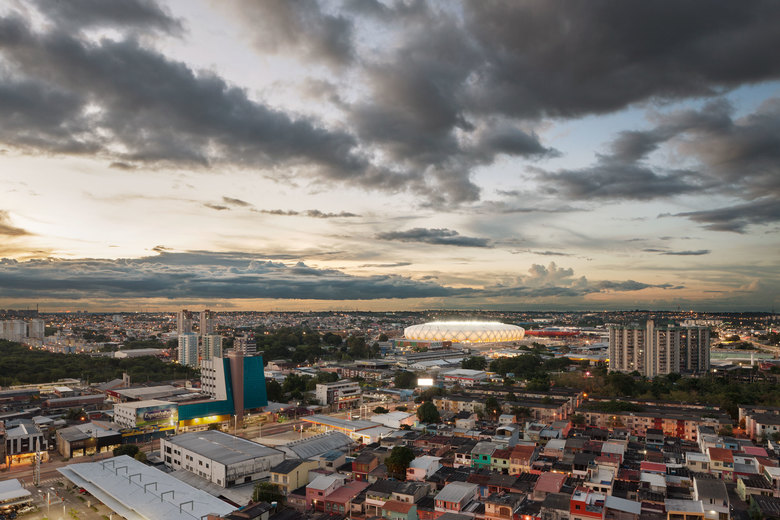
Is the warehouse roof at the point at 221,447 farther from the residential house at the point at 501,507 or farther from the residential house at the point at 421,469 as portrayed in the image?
the residential house at the point at 501,507

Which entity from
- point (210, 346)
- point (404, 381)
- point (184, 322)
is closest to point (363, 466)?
point (404, 381)

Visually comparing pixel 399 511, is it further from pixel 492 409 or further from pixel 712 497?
pixel 492 409

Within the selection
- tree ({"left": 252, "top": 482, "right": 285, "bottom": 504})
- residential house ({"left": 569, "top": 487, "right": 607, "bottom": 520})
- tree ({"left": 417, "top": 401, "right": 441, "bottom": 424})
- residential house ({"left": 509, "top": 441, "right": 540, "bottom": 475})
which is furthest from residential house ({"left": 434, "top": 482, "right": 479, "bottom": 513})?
tree ({"left": 417, "top": 401, "right": 441, "bottom": 424})

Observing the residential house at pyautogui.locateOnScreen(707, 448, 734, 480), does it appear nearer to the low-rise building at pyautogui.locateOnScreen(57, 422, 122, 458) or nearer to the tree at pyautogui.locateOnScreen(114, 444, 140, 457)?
the tree at pyautogui.locateOnScreen(114, 444, 140, 457)

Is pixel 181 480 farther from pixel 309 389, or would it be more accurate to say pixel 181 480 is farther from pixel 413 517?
pixel 309 389

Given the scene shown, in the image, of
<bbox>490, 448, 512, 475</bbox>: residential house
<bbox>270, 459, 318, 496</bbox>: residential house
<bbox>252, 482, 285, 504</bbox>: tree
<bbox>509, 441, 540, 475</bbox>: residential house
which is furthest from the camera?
<bbox>490, 448, 512, 475</bbox>: residential house

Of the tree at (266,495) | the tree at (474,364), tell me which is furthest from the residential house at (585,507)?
the tree at (474,364)

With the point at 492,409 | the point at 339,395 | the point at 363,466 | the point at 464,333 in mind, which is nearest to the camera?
the point at 363,466
